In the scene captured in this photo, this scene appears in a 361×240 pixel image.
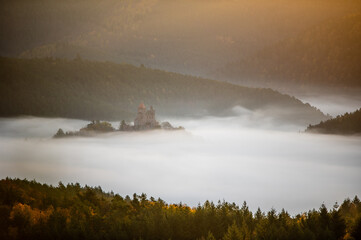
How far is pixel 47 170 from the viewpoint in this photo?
98250 millimetres

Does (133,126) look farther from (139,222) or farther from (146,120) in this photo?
(139,222)

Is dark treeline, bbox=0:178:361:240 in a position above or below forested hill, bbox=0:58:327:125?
below

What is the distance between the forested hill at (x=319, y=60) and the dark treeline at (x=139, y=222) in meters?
61.1

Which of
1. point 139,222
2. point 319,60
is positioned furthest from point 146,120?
point 139,222

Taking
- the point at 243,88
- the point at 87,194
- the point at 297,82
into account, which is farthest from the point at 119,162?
the point at 87,194

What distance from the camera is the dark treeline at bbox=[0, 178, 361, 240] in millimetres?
25172

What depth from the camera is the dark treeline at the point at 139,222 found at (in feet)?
82.6

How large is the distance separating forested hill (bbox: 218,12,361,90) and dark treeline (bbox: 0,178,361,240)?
61.1 m

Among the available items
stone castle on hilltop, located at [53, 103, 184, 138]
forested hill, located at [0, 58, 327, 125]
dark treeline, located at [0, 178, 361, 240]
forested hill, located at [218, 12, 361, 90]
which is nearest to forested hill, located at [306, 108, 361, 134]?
forested hill, located at [218, 12, 361, 90]

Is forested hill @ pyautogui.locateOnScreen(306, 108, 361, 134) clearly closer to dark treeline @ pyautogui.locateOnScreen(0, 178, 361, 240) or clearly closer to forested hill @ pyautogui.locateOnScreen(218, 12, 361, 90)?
forested hill @ pyautogui.locateOnScreen(218, 12, 361, 90)

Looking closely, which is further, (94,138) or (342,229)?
(94,138)

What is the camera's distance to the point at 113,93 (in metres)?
129

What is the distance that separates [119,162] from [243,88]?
3324 cm

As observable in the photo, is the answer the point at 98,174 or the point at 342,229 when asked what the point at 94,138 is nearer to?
the point at 98,174
